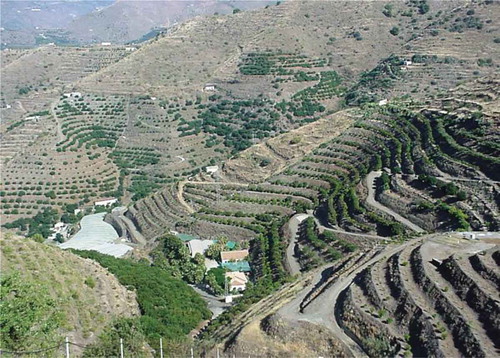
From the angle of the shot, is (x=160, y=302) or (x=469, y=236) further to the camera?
(x=160, y=302)

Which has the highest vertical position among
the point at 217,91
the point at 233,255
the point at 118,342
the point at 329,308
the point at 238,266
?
the point at 118,342

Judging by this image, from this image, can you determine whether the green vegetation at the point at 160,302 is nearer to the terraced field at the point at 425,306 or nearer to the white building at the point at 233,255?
the white building at the point at 233,255

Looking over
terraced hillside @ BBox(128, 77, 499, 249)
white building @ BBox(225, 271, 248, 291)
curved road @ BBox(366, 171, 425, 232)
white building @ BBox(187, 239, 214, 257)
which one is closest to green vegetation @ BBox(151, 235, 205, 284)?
white building @ BBox(187, 239, 214, 257)

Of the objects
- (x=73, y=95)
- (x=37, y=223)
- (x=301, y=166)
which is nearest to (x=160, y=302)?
(x=301, y=166)

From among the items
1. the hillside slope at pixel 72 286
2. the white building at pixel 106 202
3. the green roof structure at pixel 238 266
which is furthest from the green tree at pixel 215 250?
the white building at pixel 106 202

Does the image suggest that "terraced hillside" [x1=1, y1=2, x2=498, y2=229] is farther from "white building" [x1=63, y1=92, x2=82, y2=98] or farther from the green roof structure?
the green roof structure

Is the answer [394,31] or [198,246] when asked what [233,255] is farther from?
[394,31]
